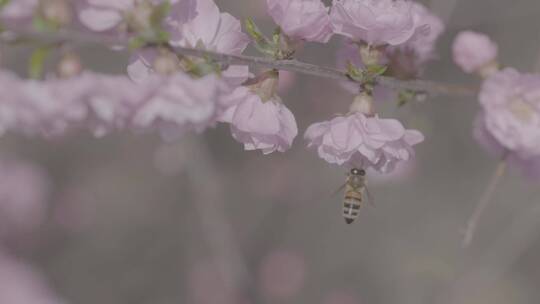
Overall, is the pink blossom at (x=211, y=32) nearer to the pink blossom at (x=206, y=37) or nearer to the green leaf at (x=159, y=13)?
A: the pink blossom at (x=206, y=37)

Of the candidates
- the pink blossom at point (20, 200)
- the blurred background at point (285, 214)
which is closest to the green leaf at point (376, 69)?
the blurred background at point (285, 214)

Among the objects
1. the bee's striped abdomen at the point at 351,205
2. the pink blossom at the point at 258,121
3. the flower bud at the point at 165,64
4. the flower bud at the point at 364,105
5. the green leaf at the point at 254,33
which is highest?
the green leaf at the point at 254,33

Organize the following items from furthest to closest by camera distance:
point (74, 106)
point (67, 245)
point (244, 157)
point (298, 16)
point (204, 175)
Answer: point (244, 157)
point (67, 245)
point (204, 175)
point (298, 16)
point (74, 106)

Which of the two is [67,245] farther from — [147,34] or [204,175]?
[147,34]

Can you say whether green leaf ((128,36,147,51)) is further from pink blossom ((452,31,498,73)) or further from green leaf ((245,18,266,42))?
pink blossom ((452,31,498,73))

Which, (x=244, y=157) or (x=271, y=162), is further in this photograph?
(x=244, y=157)

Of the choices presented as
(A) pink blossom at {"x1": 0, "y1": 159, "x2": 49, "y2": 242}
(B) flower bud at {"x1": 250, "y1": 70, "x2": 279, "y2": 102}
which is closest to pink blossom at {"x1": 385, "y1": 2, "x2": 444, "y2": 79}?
(B) flower bud at {"x1": 250, "y1": 70, "x2": 279, "y2": 102}

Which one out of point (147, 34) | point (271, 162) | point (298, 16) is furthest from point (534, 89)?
point (271, 162)
